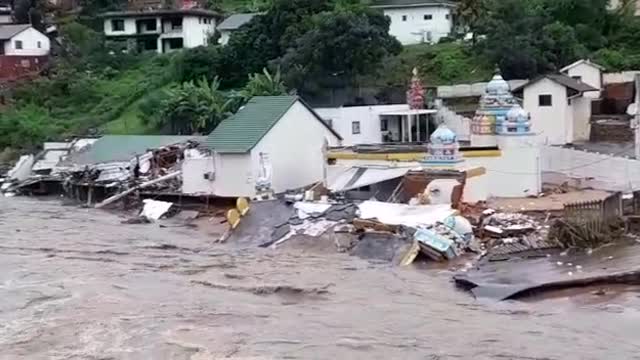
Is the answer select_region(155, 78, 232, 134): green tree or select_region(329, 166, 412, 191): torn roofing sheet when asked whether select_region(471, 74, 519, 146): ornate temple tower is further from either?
select_region(155, 78, 232, 134): green tree

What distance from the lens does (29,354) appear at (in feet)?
54.9

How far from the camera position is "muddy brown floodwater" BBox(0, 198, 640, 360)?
1638 centimetres

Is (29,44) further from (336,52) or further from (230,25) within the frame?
(336,52)

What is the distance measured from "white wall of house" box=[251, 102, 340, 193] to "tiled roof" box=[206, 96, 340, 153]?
203 mm

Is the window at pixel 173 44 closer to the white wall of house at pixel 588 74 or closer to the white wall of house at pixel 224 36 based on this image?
the white wall of house at pixel 224 36

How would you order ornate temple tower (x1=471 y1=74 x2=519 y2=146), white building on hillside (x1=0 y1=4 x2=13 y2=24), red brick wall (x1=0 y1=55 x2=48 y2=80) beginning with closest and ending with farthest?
ornate temple tower (x1=471 y1=74 x2=519 y2=146) < red brick wall (x1=0 y1=55 x2=48 y2=80) < white building on hillside (x1=0 y1=4 x2=13 y2=24)

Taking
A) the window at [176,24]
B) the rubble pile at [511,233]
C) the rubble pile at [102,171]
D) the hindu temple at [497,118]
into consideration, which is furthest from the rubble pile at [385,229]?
the window at [176,24]

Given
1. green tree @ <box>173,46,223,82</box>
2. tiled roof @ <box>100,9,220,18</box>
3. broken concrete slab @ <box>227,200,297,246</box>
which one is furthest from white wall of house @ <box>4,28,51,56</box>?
broken concrete slab @ <box>227,200,297,246</box>

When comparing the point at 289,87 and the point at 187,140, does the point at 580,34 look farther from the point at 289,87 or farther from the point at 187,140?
the point at 187,140

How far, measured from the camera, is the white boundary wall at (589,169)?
2972cm

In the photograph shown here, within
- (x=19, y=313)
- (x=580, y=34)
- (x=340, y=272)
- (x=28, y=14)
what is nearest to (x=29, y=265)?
(x=19, y=313)

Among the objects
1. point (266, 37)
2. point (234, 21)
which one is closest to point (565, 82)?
point (266, 37)

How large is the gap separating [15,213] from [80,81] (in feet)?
82.4

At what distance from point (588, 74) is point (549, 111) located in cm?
498
